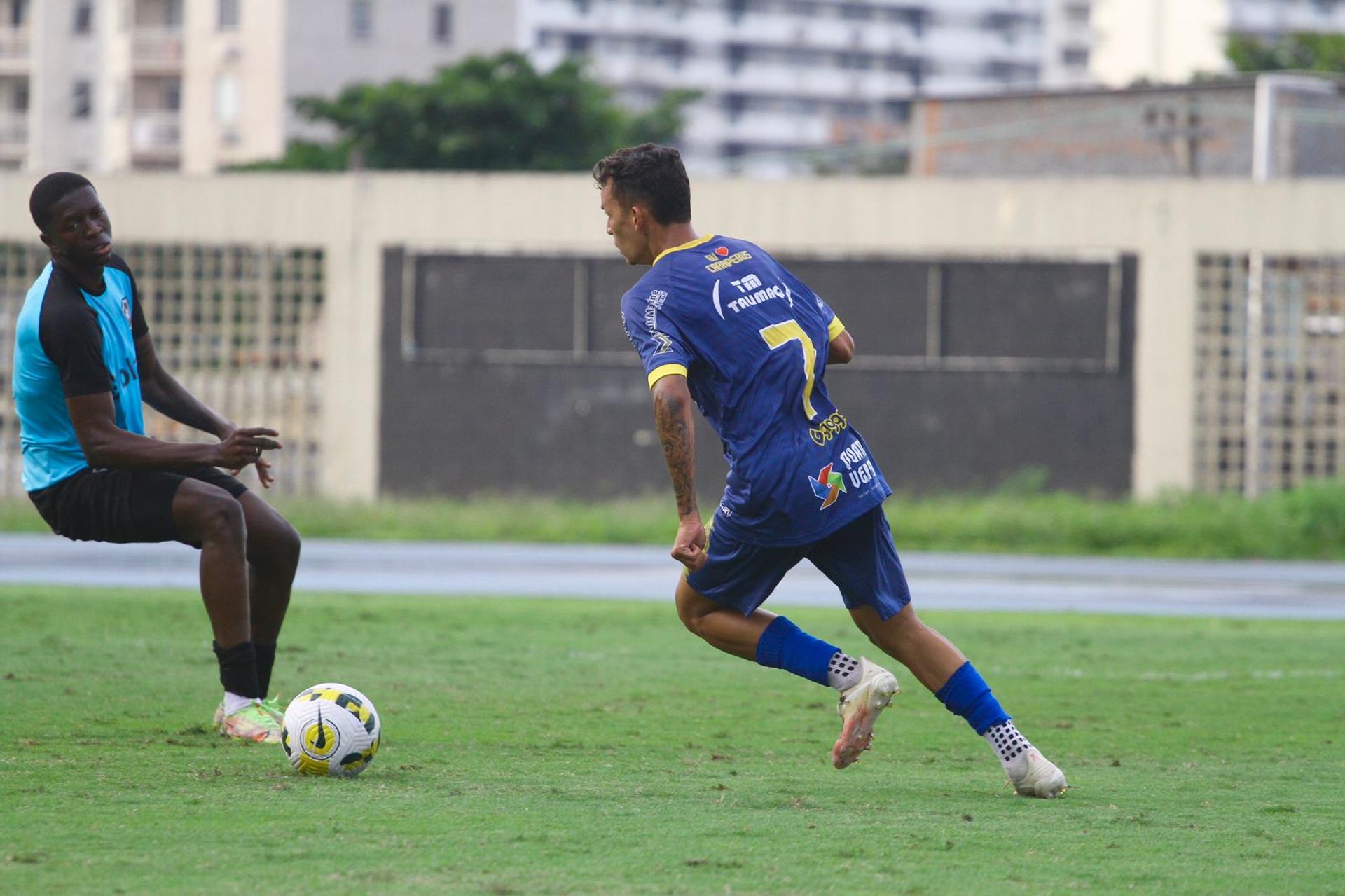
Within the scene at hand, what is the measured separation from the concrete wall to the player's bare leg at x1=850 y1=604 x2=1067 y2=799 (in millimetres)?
17254

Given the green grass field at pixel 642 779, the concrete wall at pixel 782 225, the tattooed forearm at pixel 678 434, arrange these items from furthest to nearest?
the concrete wall at pixel 782 225 → the tattooed forearm at pixel 678 434 → the green grass field at pixel 642 779

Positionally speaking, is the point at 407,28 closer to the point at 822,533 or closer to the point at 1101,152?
the point at 1101,152

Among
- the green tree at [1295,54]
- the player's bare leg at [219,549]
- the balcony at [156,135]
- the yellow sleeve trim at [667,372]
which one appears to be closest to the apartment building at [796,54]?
the balcony at [156,135]

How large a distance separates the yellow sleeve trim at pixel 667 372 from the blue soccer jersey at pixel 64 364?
2.03 metres

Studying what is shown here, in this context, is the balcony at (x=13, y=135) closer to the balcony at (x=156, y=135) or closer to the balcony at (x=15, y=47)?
the balcony at (x=15, y=47)

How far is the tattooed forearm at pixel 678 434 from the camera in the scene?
17.8 ft

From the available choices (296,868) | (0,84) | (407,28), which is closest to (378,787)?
(296,868)

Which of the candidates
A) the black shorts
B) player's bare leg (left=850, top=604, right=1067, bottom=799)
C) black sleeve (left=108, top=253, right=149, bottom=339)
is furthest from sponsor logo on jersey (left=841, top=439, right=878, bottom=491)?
black sleeve (left=108, top=253, right=149, bottom=339)

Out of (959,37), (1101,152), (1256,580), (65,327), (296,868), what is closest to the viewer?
(296,868)

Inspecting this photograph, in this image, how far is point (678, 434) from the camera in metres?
5.43

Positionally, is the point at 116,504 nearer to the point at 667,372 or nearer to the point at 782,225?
the point at 667,372

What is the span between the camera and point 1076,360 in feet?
74.7

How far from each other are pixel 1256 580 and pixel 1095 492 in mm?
6020

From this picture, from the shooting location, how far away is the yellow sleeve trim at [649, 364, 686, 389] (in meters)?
5.47
